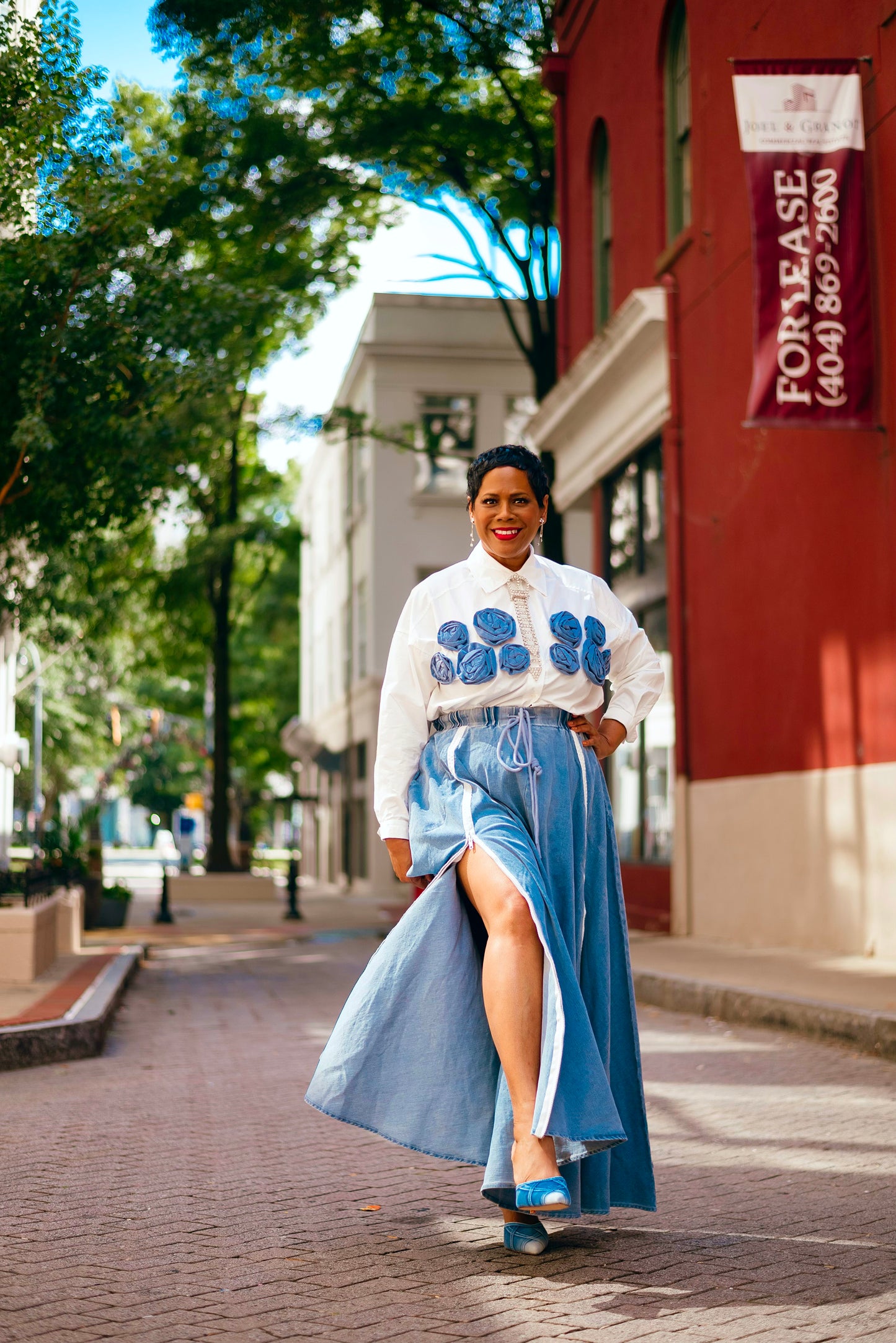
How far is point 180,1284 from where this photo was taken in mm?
3520

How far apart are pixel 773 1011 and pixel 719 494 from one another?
20.6ft

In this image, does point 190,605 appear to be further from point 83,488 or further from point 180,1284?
point 180,1284

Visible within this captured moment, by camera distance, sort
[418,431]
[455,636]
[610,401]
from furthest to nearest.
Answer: [418,431] → [610,401] → [455,636]

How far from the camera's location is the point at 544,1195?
344 centimetres

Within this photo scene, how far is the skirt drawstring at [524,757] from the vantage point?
388cm

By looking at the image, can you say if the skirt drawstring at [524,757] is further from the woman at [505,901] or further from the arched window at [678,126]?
the arched window at [678,126]

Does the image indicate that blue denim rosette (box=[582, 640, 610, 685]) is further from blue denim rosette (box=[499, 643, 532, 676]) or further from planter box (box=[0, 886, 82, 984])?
planter box (box=[0, 886, 82, 984])

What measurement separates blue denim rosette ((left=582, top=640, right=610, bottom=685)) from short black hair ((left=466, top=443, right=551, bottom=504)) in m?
0.42

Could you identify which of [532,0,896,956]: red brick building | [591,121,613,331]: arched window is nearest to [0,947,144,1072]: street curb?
[532,0,896,956]: red brick building

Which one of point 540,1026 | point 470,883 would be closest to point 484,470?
point 470,883

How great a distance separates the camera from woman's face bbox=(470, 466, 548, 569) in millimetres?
4066

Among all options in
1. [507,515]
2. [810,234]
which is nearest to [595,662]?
[507,515]

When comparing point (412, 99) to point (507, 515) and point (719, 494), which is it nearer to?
point (719, 494)

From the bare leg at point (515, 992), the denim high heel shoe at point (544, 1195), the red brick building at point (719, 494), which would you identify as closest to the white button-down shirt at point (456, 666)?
the bare leg at point (515, 992)
